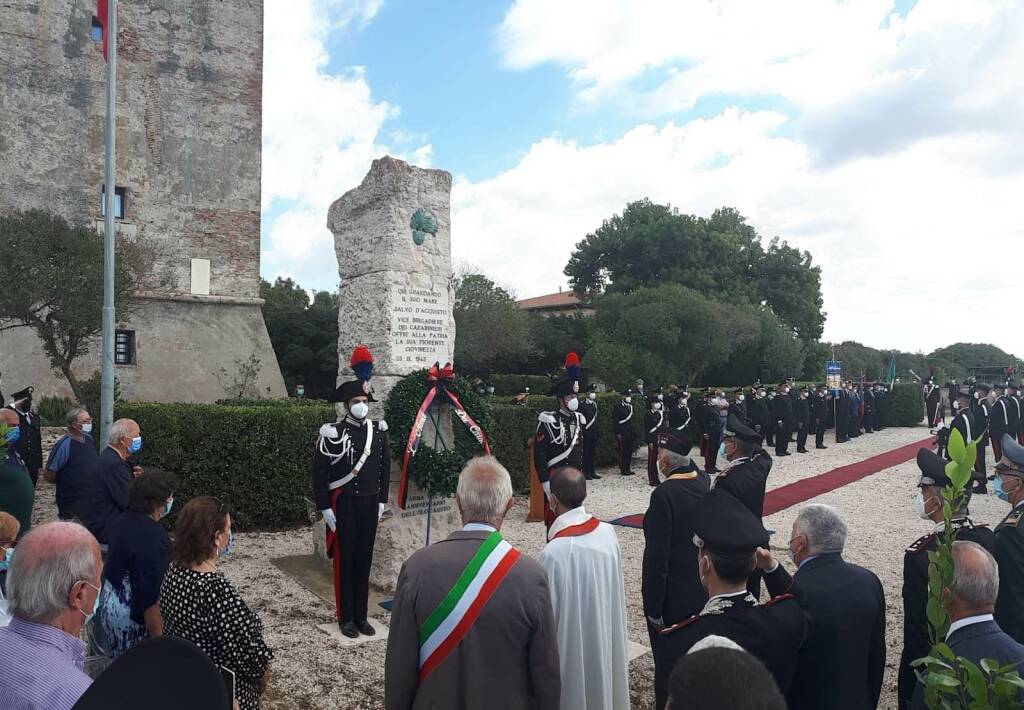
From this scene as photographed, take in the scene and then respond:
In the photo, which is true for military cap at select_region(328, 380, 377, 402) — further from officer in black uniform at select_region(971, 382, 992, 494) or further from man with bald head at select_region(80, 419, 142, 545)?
officer in black uniform at select_region(971, 382, 992, 494)

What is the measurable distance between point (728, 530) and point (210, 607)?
212cm

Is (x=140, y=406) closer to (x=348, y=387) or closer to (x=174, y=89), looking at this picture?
(x=348, y=387)

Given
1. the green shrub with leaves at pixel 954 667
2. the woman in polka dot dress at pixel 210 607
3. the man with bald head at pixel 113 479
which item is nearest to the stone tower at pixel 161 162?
the man with bald head at pixel 113 479

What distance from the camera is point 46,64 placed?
19859 millimetres

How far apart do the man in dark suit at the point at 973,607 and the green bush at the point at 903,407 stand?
85.4ft

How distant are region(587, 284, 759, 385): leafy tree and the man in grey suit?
21.0m

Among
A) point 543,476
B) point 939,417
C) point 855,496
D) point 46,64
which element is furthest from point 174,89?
point 939,417

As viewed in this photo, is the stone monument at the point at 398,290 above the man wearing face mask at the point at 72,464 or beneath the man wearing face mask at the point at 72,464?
above

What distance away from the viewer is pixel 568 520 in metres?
3.54

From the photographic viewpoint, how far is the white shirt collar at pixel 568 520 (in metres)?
3.52

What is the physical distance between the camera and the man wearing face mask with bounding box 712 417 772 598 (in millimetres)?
4992

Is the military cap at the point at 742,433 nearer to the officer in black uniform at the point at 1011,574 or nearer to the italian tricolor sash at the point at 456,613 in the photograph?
the officer in black uniform at the point at 1011,574

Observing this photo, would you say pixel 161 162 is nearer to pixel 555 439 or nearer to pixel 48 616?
pixel 555 439

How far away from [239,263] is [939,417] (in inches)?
1034
